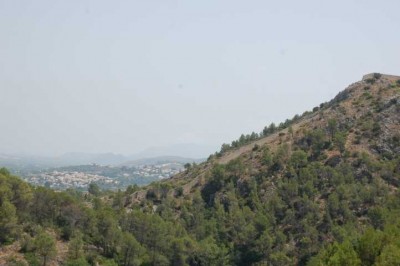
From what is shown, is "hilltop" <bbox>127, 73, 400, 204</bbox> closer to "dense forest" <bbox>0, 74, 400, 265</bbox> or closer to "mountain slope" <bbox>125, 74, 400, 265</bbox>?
"mountain slope" <bbox>125, 74, 400, 265</bbox>

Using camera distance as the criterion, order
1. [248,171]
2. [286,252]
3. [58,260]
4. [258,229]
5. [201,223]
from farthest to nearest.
Answer: [248,171], [201,223], [258,229], [286,252], [58,260]

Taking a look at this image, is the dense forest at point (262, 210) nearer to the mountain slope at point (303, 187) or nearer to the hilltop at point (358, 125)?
the mountain slope at point (303, 187)

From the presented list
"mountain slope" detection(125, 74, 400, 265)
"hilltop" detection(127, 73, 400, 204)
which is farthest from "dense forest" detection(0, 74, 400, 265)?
"hilltop" detection(127, 73, 400, 204)

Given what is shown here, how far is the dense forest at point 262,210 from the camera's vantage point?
3469 inches

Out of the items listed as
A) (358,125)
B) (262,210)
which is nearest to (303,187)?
(262,210)

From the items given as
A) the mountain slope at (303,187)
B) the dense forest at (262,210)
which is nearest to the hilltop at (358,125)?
the mountain slope at (303,187)

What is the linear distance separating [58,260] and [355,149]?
320 ft

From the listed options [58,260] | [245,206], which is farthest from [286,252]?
[58,260]

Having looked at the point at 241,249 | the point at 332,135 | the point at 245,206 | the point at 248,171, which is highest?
the point at 332,135

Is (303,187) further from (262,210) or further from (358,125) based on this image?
(358,125)

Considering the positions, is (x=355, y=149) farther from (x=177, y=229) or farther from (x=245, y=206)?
(x=177, y=229)

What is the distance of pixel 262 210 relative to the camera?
124875mm

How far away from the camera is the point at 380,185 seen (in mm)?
119500

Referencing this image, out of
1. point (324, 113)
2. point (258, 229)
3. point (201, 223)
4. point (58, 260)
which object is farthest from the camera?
point (324, 113)
